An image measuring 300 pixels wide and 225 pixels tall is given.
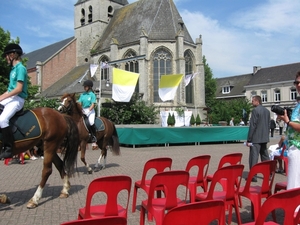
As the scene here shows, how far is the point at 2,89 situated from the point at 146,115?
1231 centimetres

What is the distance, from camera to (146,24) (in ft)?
120

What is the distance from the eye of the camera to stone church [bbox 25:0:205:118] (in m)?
34.3

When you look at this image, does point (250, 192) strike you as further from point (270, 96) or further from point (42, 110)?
point (270, 96)

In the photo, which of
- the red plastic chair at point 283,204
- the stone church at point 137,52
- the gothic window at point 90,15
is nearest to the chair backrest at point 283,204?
the red plastic chair at point 283,204

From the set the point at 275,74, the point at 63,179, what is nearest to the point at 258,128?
the point at 63,179

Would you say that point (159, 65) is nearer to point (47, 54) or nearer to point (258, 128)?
point (47, 54)

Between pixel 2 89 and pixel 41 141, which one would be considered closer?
pixel 41 141

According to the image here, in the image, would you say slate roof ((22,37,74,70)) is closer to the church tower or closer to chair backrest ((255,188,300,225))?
the church tower

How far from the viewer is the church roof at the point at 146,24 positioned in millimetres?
35500

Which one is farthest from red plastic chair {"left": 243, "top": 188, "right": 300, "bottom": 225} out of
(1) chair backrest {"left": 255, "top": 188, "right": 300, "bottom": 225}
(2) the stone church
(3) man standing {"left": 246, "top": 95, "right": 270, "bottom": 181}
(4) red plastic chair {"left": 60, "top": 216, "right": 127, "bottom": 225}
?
(2) the stone church

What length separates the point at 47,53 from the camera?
47531 mm

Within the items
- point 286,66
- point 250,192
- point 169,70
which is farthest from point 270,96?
point 250,192

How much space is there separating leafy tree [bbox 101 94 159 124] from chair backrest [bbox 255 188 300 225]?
71.4 feet

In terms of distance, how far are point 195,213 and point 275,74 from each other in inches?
2132
